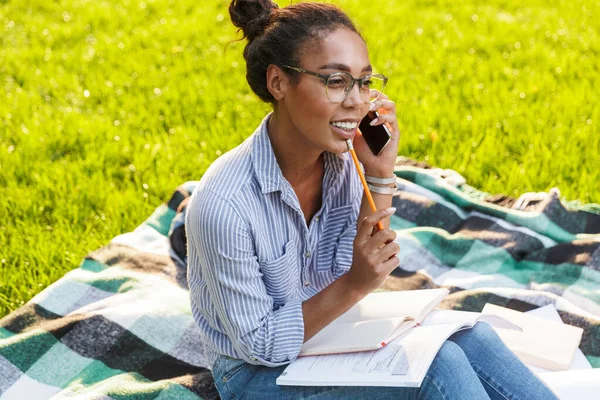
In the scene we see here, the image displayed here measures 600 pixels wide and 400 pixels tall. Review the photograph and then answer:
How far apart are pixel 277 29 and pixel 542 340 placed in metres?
1.59

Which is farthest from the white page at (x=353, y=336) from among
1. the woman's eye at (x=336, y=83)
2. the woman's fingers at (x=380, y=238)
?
the woman's eye at (x=336, y=83)

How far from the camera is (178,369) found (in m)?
3.21

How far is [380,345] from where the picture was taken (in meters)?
2.42

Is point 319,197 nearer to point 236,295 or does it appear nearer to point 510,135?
point 236,295

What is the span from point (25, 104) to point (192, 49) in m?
1.33

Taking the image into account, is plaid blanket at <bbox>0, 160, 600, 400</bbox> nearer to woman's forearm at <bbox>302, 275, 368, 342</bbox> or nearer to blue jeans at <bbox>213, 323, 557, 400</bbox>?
blue jeans at <bbox>213, 323, 557, 400</bbox>

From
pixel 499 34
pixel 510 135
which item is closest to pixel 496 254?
pixel 510 135

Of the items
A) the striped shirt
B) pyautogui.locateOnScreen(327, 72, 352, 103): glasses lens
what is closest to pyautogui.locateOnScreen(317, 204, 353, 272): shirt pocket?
the striped shirt

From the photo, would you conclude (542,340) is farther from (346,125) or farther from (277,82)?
(277,82)

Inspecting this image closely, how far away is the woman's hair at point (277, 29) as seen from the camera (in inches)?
98.2

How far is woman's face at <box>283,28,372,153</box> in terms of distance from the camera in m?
2.46

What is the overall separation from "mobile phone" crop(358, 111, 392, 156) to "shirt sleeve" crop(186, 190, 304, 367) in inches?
23.9

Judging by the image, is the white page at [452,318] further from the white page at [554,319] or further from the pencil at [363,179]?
the white page at [554,319]

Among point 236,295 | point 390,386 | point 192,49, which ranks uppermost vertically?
point 192,49
